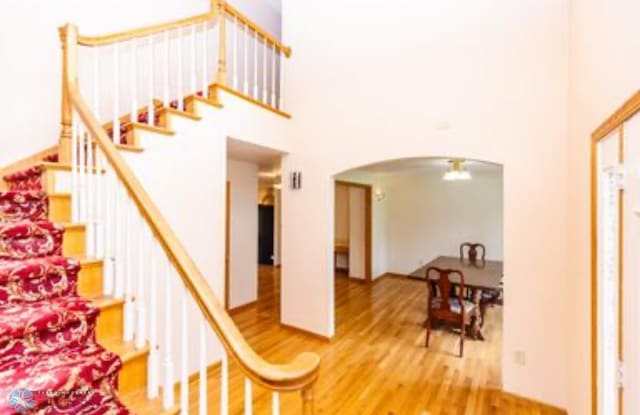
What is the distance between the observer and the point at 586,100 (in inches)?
83.2

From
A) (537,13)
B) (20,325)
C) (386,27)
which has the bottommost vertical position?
(20,325)

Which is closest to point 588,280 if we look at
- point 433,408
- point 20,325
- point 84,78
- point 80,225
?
point 433,408

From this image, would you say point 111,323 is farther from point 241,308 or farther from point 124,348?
point 241,308

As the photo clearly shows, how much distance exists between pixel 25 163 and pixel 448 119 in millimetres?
3956

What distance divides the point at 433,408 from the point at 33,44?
4797mm

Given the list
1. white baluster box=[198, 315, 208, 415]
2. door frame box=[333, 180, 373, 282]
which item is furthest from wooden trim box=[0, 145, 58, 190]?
door frame box=[333, 180, 373, 282]

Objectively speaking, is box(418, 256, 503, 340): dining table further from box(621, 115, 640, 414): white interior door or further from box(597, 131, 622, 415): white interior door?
box(621, 115, 640, 414): white interior door

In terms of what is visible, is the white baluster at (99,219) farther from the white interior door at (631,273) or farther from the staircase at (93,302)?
the white interior door at (631,273)

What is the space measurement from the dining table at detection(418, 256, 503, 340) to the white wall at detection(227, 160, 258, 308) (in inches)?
104

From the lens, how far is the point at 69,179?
2.25m

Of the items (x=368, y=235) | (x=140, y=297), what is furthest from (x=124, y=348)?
(x=368, y=235)

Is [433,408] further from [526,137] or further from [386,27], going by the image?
[386,27]

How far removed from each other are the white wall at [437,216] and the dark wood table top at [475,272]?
171 centimetres

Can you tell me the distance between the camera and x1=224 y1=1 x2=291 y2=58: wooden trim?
3410 mm
